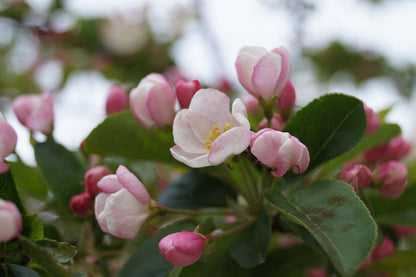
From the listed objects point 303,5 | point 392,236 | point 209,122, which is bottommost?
point 392,236

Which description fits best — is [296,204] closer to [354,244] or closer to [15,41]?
[354,244]

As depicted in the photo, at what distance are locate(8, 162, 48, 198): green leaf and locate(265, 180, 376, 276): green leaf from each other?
0.42 metres

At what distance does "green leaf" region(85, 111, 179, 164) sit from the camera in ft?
1.97

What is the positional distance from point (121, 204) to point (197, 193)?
19cm

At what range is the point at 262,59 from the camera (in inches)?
20.3

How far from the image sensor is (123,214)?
0.48 meters

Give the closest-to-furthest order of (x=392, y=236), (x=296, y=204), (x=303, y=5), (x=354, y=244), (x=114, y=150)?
(x=354, y=244) → (x=296, y=204) → (x=114, y=150) → (x=392, y=236) → (x=303, y=5)

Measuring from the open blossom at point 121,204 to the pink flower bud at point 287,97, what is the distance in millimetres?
227

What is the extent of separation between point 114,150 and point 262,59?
250mm

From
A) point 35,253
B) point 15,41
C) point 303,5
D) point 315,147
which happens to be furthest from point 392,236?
point 15,41

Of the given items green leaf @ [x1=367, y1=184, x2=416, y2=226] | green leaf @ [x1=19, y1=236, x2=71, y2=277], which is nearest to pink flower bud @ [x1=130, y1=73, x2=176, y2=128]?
green leaf @ [x1=19, y1=236, x2=71, y2=277]

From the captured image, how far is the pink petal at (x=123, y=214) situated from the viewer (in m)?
0.47

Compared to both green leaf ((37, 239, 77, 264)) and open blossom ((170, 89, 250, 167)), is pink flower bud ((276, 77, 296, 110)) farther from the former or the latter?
green leaf ((37, 239, 77, 264))

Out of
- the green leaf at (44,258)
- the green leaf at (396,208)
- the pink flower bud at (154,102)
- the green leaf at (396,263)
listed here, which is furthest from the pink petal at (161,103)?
the green leaf at (396,263)
